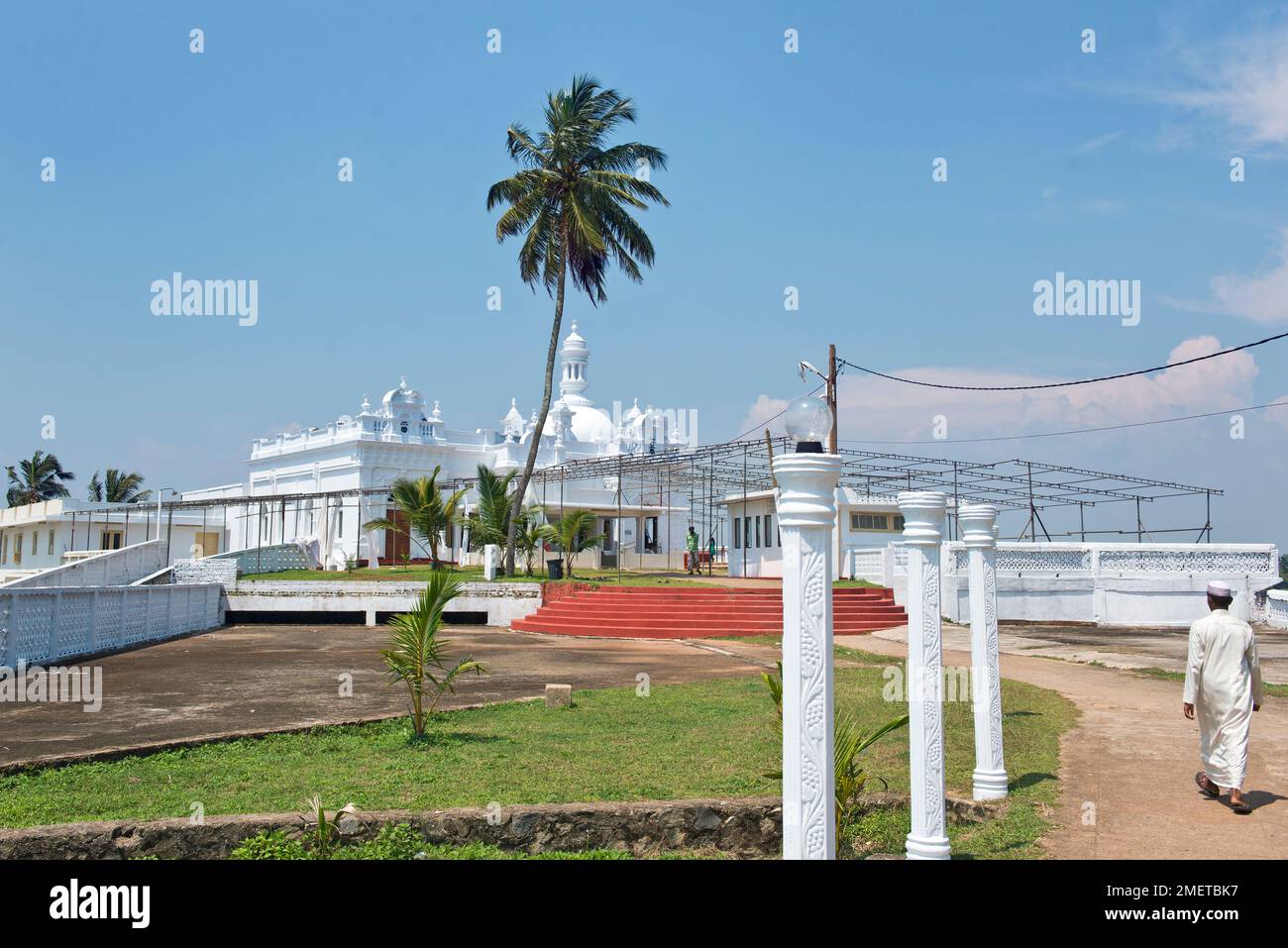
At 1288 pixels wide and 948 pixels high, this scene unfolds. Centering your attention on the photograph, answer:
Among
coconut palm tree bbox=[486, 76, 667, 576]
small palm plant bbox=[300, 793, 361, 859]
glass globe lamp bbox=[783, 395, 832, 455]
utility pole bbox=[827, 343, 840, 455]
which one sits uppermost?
coconut palm tree bbox=[486, 76, 667, 576]

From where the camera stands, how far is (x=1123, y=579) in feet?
72.6

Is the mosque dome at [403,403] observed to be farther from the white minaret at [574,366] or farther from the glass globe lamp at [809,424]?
the glass globe lamp at [809,424]

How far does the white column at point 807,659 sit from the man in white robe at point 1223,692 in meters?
3.62

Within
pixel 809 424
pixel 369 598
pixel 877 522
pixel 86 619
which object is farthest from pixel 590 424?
pixel 809 424

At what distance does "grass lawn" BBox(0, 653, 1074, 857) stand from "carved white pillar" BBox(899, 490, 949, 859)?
652 millimetres

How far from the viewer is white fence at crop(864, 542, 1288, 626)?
2189cm

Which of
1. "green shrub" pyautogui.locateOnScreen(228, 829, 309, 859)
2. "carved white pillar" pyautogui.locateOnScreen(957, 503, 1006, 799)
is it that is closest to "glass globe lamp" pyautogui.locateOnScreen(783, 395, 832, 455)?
"carved white pillar" pyautogui.locateOnScreen(957, 503, 1006, 799)

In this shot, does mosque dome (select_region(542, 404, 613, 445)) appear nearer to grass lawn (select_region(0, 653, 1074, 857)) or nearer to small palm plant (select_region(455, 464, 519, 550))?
small palm plant (select_region(455, 464, 519, 550))

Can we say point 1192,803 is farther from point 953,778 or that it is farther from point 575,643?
point 575,643

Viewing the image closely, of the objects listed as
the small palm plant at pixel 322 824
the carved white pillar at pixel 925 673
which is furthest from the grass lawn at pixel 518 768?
the carved white pillar at pixel 925 673

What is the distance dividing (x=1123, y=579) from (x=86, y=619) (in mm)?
20268

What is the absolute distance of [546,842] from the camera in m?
5.66

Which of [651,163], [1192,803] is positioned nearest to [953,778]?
[1192,803]

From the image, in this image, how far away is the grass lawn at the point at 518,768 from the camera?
596cm
